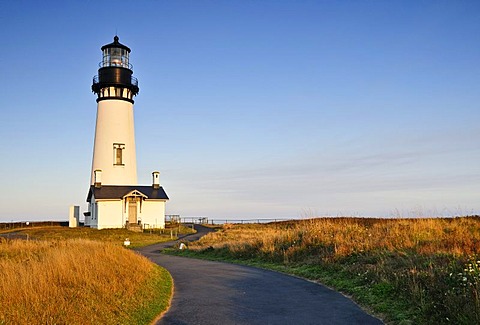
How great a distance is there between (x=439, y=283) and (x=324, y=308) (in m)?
2.62

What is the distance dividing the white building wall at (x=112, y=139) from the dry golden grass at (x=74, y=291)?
37.1 m

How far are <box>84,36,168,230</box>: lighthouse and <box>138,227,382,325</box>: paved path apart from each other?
113 feet

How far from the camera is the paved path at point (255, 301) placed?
9.84 metres

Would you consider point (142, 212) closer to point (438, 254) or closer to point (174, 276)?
point (174, 276)

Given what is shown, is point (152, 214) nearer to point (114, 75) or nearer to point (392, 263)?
point (114, 75)

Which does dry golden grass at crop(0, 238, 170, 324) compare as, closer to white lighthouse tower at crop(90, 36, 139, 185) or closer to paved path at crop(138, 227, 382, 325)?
paved path at crop(138, 227, 382, 325)

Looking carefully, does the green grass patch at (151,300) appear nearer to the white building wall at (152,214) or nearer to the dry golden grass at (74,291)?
the dry golden grass at (74,291)

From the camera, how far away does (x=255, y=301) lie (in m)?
11.9

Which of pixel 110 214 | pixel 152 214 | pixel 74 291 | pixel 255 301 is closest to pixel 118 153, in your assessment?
pixel 110 214

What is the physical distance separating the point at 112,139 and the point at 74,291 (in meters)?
41.7

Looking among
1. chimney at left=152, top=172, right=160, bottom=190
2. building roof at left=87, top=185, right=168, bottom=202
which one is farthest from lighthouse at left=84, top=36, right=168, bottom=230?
chimney at left=152, top=172, right=160, bottom=190

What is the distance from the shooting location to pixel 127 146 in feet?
168

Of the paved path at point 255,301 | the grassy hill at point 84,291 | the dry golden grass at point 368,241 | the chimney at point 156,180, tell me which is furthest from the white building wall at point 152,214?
the grassy hill at point 84,291

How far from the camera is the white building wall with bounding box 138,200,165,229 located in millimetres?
51219
